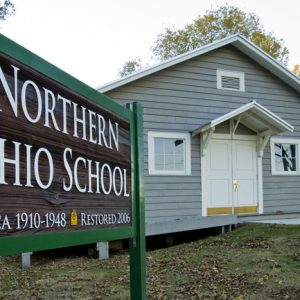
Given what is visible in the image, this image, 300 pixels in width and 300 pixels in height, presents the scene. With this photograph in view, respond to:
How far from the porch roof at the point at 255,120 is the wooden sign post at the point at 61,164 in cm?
804

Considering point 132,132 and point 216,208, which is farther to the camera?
point 216,208

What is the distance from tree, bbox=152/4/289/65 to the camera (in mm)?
33125

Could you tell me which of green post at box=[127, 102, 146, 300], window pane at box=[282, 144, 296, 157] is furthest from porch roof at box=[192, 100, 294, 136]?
green post at box=[127, 102, 146, 300]

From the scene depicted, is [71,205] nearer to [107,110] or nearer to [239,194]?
[107,110]

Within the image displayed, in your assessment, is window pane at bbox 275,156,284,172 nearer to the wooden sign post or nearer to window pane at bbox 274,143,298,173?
window pane at bbox 274,143,298,173

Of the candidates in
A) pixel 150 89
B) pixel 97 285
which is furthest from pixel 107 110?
pixel 150 89

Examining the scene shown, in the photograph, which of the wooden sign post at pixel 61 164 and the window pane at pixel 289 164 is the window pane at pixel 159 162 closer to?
the window pane at pixel 289 164

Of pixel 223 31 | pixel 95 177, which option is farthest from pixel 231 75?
pixel 223 31

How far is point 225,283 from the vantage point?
5980 mm

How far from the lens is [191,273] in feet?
21.8

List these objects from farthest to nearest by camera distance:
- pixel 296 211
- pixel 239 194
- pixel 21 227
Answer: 1. pixel 296 211
2. pixel 239 194
3. pixel 21 227

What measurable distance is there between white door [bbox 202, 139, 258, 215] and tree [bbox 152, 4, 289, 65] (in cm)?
2258

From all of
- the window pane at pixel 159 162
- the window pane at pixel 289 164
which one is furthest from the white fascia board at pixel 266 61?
the window pane at pixel 159 162

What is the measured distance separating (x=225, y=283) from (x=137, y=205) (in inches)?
138
